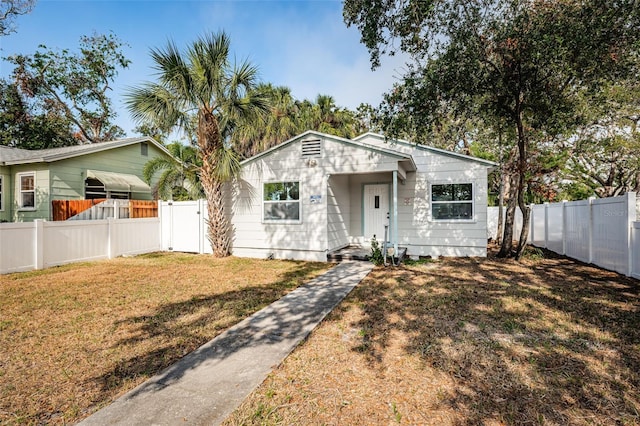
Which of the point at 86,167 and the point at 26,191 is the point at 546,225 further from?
the point at 26,191

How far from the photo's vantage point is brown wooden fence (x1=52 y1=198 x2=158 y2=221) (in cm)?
1116

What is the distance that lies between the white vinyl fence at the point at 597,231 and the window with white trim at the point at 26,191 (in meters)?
18.9

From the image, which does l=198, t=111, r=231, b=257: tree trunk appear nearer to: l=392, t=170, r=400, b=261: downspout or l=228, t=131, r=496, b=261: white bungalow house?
l=228, t=131, r=496, b=261: white bungalow house

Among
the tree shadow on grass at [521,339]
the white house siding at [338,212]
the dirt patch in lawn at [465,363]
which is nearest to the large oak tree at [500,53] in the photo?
the white house siding at [338,212]

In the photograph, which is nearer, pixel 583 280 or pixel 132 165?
pixel 583 280

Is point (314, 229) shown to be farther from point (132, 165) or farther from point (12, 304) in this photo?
point (132, 165)

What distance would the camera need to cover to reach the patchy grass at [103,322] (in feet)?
8.93

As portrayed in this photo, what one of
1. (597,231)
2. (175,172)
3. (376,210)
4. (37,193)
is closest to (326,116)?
(175,172)

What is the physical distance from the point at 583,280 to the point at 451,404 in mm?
6043

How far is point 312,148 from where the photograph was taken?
9.47 m

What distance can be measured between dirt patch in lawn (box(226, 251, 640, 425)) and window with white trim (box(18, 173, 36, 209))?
46.7 ft

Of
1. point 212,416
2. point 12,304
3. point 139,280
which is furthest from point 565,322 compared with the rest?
point 12,304

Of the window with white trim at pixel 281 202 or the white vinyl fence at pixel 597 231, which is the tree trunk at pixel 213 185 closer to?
the window with white trim at pixel 281 202

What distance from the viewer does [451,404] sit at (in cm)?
255
